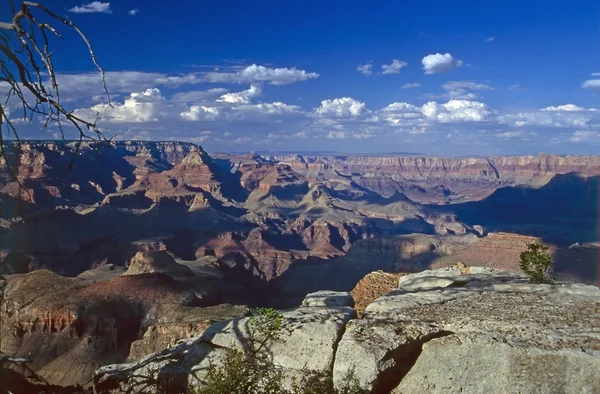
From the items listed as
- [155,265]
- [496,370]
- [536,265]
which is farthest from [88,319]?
[496,370]

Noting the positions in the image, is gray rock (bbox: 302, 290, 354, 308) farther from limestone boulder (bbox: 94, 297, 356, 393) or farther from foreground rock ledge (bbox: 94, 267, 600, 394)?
limestone boulder (bbox: 94, 297, 356, 393)

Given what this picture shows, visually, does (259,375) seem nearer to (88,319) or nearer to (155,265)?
(88,319)

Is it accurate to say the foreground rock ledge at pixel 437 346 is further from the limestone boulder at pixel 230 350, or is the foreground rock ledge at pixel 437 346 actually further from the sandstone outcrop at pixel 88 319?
the sandstone outcrop at pixel 88 319

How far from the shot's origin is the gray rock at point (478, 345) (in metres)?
9.05

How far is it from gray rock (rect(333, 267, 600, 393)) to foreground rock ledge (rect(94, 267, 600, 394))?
0.06 ft

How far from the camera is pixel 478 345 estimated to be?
978 centimetres

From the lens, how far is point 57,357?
150ft

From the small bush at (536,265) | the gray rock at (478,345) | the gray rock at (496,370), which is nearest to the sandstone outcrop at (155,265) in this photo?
the small bush at (536,265)

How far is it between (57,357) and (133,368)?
40.0 metres

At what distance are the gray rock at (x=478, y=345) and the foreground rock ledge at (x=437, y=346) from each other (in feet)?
0.06

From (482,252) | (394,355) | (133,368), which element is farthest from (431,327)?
(482,252)

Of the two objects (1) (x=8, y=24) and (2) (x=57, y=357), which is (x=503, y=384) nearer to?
(1) (x=8, y=24)

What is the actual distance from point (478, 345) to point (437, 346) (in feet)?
2.74

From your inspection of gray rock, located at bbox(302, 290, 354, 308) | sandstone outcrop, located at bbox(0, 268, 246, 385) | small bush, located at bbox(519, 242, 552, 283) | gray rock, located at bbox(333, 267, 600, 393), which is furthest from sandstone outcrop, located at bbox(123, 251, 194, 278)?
gray rock, located at bbox(333, 267, 600, 393)
